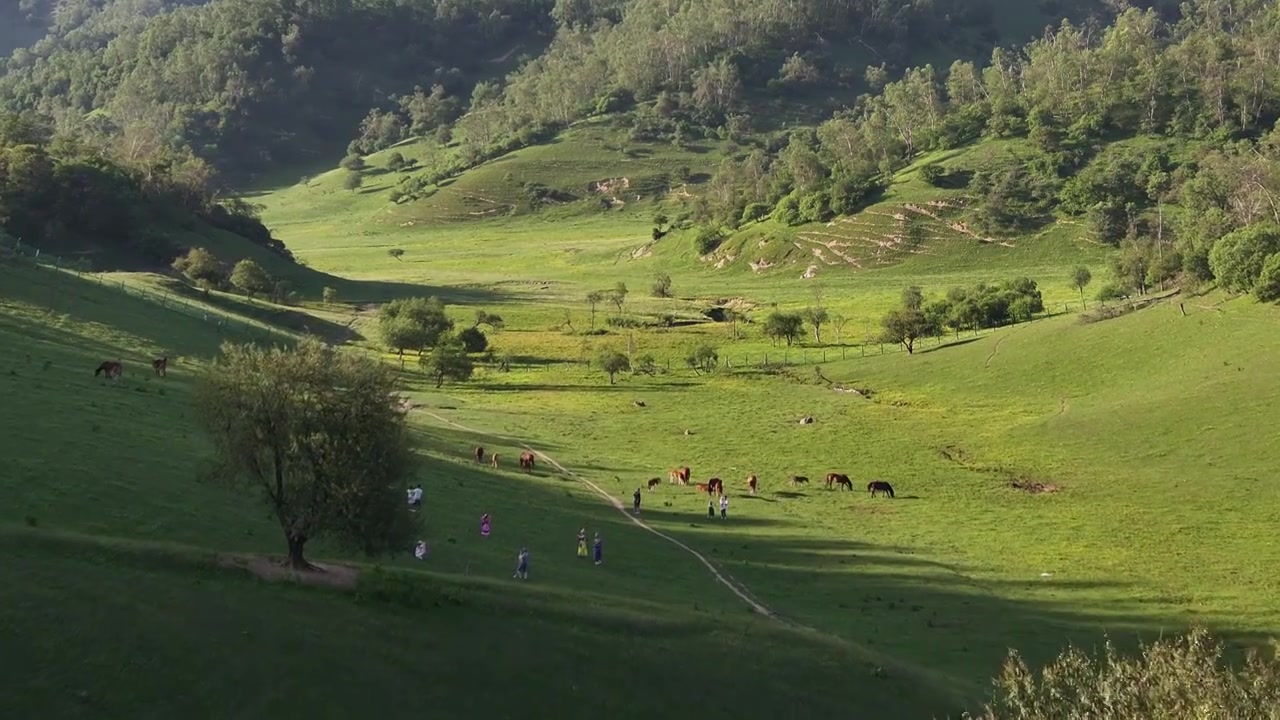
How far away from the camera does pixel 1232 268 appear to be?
89.1 meters

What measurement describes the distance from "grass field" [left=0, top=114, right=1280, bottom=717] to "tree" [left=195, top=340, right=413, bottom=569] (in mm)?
2171

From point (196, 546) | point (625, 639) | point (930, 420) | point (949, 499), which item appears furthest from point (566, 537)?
point (930, 420)

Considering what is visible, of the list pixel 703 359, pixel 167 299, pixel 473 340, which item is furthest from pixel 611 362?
pixel 167 299

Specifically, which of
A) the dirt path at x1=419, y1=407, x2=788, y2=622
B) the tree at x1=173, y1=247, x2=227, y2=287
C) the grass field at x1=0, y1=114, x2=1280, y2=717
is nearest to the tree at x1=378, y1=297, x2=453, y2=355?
the grass field at x1=0, y1=114, x2=1280, y2=717

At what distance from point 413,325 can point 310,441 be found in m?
80.2

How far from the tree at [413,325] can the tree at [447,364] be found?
756cm

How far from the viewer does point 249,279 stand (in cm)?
12738

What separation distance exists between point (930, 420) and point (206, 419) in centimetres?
6285

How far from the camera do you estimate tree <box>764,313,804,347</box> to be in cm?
12594

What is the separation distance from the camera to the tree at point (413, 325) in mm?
110062

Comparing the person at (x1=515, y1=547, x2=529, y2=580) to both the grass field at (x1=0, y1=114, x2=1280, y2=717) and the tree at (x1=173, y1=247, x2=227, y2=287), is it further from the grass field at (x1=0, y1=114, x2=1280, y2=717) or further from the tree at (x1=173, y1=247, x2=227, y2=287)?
the tree at (x1=173, y1=247, x2=227, y2=287)

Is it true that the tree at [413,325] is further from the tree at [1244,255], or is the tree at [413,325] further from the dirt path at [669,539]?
the tree at [1244,255]

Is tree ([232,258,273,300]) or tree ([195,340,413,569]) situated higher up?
tree ([232,258,273,300])

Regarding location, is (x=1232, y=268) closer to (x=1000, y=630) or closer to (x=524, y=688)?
(x=1000, y=630)
